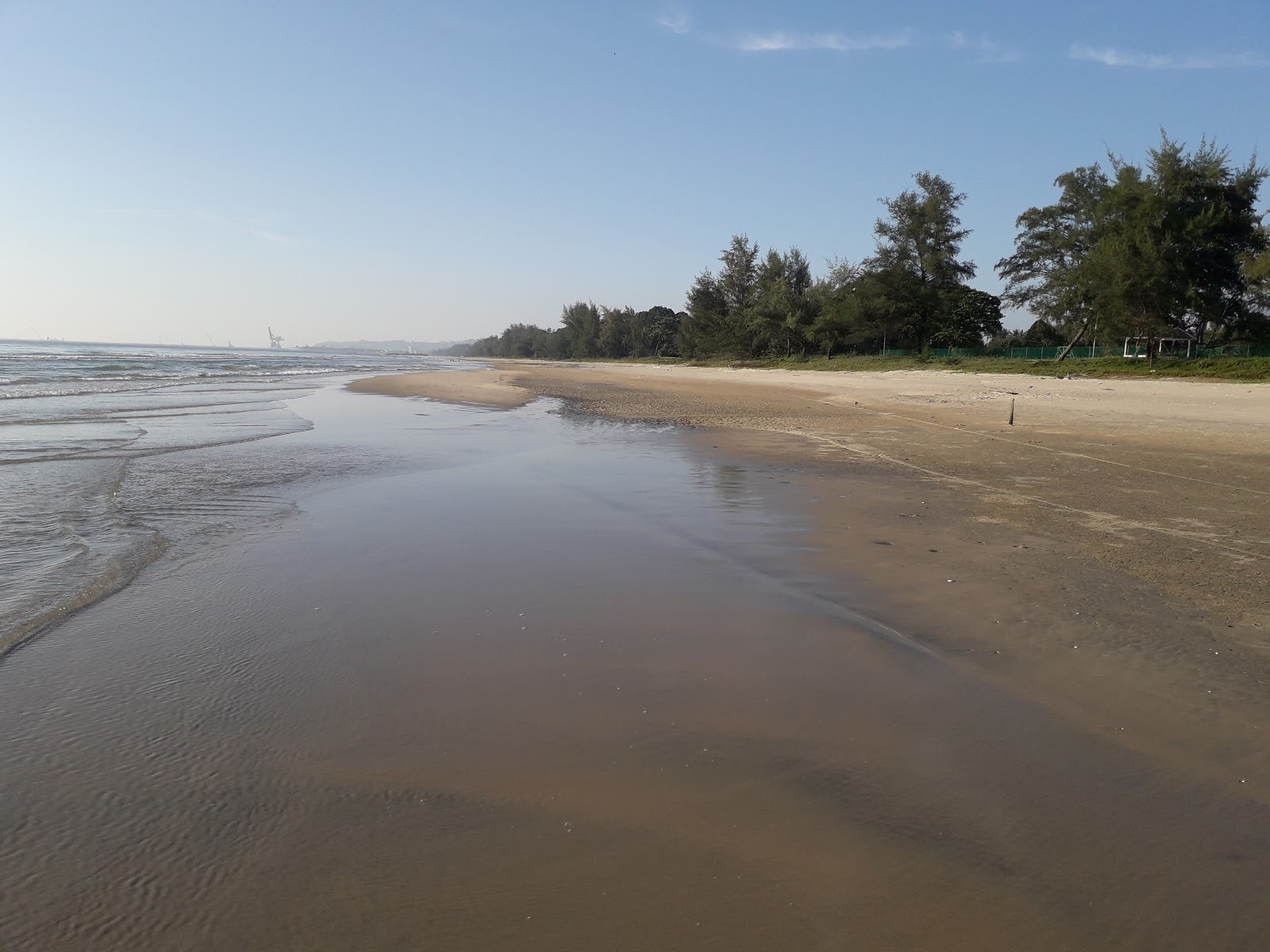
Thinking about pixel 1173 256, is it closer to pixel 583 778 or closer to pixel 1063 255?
pixel 1063 255

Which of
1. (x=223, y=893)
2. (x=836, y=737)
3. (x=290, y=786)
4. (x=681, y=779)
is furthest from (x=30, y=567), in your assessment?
(x=836, y=737)

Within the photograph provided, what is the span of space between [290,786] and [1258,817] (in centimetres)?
368

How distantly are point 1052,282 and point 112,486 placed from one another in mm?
44610

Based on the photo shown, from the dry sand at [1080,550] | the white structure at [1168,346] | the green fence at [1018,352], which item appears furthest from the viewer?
the green fence at [1018,352]

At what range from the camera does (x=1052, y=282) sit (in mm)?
41000

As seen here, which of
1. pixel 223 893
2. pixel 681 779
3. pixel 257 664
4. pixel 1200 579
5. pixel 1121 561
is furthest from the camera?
pixel 1121 561

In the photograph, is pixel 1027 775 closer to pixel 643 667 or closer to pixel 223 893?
pixel 643 667

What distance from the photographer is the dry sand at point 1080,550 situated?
376cm

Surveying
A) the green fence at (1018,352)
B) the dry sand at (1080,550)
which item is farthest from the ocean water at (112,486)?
the green fence at (1018,352)

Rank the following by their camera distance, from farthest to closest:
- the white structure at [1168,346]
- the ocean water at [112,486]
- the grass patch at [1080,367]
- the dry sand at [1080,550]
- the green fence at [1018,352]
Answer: the green fence at [1018,352], the white structure at [1168,346], the grass patch at [1080,367], the ocean water at [112,486], the dry sand at [1080,550]

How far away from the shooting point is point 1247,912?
2312 mm

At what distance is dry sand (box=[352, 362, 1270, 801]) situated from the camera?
12.3ft

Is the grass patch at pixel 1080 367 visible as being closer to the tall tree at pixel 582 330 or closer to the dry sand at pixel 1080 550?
the dry sand at pixel 1080 550

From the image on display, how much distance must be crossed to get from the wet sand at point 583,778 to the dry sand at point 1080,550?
0.10 m
